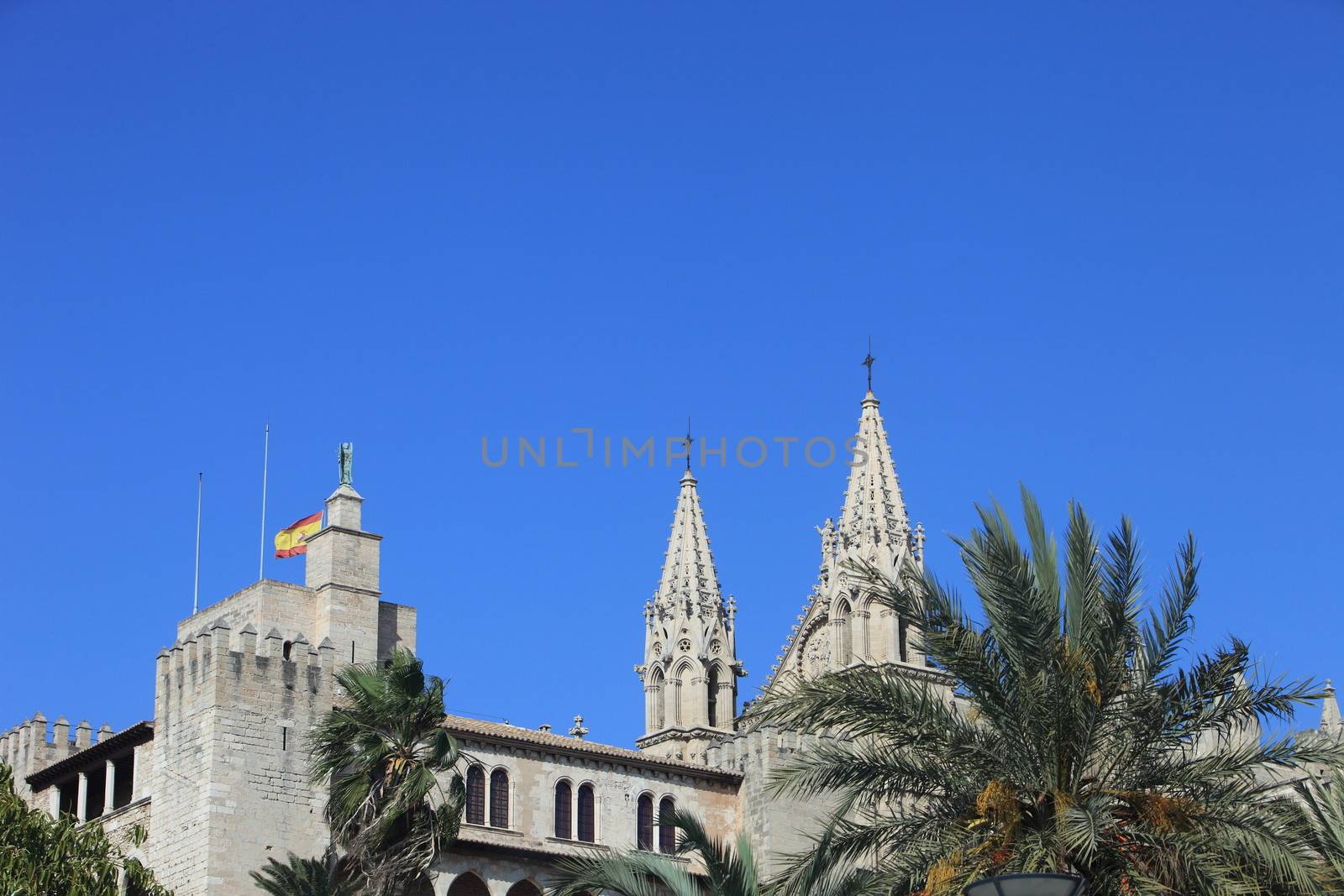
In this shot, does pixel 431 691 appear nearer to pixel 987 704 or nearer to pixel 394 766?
pixel 394 766

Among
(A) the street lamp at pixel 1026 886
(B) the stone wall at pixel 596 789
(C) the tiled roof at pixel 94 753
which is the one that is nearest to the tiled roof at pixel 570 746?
(B) the stone wall at pixel 596 789

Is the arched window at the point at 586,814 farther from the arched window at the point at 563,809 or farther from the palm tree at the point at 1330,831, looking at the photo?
the palm tree at the point at 1330,831

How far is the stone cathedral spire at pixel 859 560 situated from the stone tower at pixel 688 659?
1.79m

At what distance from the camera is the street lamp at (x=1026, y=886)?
19984mm

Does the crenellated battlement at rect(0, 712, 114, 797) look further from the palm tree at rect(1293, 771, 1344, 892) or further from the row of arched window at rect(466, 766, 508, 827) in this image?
the palm tree at rect(1293, 771, 1344, 892)

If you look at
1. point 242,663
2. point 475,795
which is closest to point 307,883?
point 242,663

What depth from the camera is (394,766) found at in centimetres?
3919

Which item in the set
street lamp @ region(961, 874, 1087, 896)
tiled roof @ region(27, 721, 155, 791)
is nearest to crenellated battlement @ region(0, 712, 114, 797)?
tiled roof @ region(27, 721, 155, 791)

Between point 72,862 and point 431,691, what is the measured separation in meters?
8.35

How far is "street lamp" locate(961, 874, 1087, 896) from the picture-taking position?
1998 cm

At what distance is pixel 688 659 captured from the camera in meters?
Result: 66.3

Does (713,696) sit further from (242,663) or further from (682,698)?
(242,663)

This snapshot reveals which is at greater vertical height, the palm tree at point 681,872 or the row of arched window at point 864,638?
the row of arched window at point 864,638

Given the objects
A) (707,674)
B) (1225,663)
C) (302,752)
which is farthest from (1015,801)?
(707,674)
